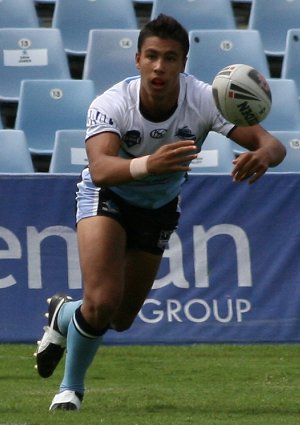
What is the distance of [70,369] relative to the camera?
5777mm

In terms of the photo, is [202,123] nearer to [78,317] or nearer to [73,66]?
[78,317]

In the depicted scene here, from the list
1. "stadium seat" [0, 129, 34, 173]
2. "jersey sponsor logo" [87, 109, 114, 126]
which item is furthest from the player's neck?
"stadium seat" [0, 129, 34, 173]

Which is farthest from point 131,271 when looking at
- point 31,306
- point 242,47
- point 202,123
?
point 242,47

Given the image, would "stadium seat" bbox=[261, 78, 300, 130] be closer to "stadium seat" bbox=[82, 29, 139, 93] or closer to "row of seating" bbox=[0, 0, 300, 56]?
"row of seating" bbox=[0, 0, 300, 56]

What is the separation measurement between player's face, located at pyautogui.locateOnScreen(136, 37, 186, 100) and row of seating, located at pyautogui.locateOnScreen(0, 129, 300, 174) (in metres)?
3.97

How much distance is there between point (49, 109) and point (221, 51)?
5.68ft

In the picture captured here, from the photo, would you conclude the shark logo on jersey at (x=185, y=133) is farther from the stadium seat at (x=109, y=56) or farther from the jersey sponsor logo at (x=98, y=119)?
the stadium seat at (x=109, y=56)

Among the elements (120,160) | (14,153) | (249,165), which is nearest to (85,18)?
(14,153)

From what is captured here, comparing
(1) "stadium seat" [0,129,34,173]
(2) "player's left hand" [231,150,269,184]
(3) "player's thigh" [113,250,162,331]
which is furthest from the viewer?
(1) "stadium seat" [0,129,34,173]

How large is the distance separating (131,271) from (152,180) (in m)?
0.53

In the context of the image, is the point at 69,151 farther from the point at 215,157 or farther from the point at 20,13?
the point at 20,13

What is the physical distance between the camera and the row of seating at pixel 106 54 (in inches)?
433

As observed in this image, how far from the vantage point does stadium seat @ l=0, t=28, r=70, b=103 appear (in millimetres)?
11000

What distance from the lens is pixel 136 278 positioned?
19.6 feet
